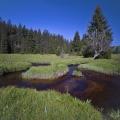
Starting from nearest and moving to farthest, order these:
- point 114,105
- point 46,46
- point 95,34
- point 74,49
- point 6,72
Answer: point 114,105 → point 6,72 → point 95,34 → point 74,49 → point 46,46

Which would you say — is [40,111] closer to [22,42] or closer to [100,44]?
[100,44]

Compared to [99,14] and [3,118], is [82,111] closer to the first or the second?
[3,118]

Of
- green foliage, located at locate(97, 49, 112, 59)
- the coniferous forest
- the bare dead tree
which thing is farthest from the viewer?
the coniferous forest

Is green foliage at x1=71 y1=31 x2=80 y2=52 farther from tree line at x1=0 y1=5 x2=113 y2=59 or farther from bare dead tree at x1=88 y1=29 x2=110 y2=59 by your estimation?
bare dead tree at x1=88 y1=29 x2=110 y2=59

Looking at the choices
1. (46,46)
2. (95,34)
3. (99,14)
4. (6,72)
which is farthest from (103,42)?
(46,46)

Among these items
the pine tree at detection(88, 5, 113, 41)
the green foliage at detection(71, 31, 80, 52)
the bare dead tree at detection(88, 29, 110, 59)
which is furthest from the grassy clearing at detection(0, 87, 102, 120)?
the green foliage at detection(71, 31, 80, 52)

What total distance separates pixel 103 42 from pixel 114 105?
23196 millimetres

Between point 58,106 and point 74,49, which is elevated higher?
point 74,49

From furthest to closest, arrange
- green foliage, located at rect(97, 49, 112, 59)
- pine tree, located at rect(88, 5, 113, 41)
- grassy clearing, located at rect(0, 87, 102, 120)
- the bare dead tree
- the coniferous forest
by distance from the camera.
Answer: the coniferous forest < pine tree, located at rect(88, 5, 113, 41) < green foliage, located at rect(97, 49, 112, 59) < the bare dead tree < grassy clearing, located at rect(0, 87, 102, 120)

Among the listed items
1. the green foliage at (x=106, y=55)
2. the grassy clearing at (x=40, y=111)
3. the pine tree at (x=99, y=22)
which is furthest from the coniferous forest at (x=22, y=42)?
the grassy clearing at (x=40, y=111)

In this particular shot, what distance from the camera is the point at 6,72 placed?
12.5 metres

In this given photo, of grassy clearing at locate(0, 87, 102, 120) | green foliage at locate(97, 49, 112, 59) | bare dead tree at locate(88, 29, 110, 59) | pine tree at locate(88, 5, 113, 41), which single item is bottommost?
grassy clearing at locate(0, 87, 102, 120)

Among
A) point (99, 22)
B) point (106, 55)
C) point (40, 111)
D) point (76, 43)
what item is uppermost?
point (99, 22)

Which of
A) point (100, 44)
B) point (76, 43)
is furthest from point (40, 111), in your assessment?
point (76, 43)
